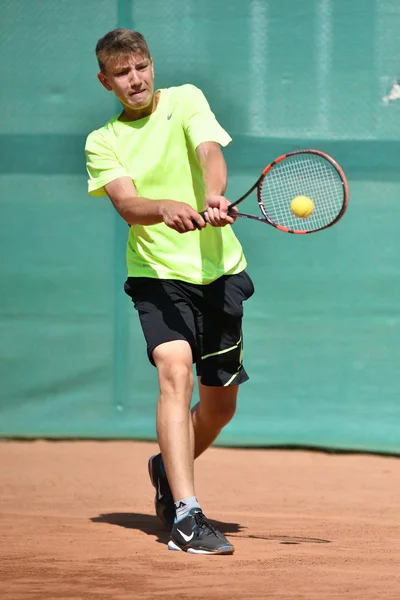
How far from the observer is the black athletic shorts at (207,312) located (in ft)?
12.3

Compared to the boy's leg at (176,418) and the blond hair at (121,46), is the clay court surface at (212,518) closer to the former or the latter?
the boy's leg at (176,418)

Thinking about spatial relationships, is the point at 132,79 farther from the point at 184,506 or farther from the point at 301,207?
the point at 184,506

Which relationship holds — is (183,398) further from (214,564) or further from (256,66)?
(256,66)

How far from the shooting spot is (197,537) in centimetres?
A: 343

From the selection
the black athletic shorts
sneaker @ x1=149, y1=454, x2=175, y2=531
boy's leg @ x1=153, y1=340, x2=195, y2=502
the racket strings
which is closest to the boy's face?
the black athletic shorts

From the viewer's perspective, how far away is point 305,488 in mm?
4992

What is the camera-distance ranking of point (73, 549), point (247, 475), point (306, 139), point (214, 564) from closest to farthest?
point (214, 564) → point (73, 549) → point (247, 475) → point (306, 139)

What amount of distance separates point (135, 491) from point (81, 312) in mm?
1348

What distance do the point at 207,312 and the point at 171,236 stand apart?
0.30 meters

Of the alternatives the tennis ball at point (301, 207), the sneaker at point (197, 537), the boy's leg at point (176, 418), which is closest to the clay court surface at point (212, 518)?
the sneaker at point (197, 537)

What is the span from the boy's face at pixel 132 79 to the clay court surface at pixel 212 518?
1.50 meters

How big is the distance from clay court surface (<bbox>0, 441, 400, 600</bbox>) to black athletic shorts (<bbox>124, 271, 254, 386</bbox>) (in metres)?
0.59

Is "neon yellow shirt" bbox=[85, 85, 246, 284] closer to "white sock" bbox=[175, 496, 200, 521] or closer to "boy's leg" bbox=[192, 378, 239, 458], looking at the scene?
"boy's leg" bbox=[192, 378, 239, 458]

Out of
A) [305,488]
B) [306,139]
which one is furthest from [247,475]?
[306,139]
